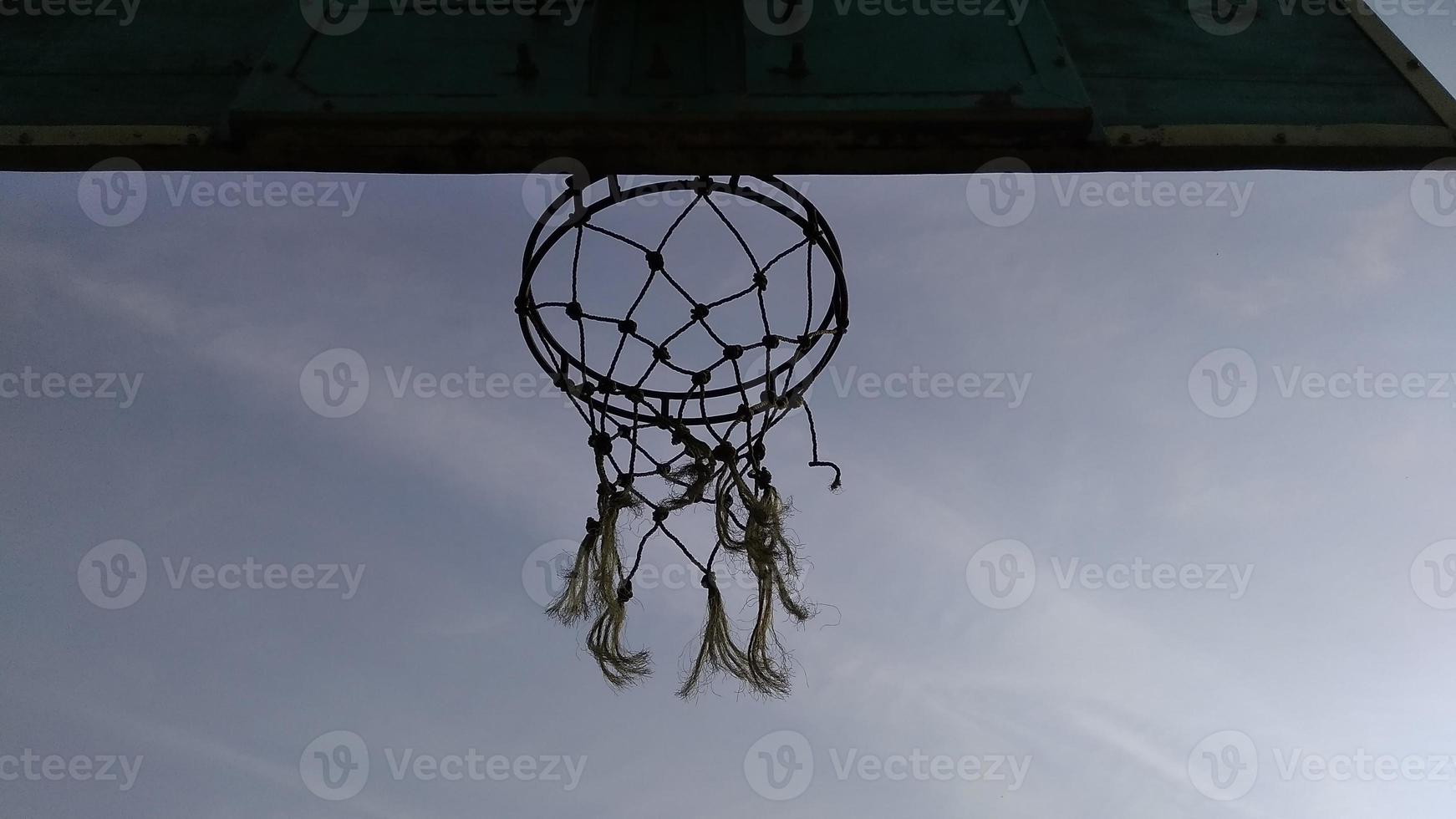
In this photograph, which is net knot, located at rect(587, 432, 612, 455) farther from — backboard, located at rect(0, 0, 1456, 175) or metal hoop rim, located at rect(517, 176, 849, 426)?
backboard, located at rect(0, 0, 1456, 175)

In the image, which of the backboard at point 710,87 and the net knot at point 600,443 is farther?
the net knot at point 600,443

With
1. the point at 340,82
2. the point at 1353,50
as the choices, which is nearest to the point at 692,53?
the point at 340,82

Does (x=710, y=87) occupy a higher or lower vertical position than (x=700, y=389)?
higher

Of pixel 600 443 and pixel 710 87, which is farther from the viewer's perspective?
pixel 600 443

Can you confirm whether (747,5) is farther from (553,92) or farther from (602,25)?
(553,92)

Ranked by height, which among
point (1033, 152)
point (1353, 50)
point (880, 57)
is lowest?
point (1353, 50)

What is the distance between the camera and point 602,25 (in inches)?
117

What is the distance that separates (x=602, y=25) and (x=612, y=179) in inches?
18.4

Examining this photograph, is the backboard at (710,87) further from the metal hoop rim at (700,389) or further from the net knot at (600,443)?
the net knot at (600,443)

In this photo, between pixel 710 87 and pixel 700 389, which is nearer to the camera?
pixel 710 87

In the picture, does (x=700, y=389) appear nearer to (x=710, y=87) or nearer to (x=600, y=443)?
(x=600, y=443)

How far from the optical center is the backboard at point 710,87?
272 centimetres

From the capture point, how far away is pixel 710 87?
284cm

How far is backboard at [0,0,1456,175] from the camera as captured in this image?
2.72 metres
